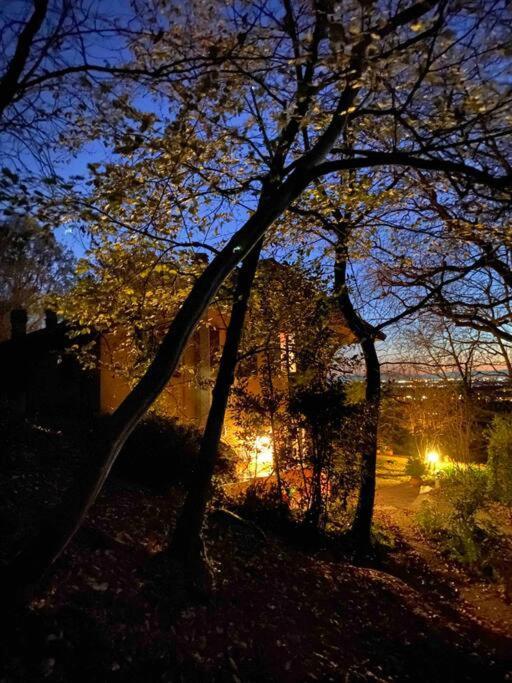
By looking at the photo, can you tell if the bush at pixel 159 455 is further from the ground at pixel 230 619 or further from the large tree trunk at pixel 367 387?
the large tree trunk at pixel 367 387

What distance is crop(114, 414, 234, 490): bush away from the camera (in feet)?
31.2

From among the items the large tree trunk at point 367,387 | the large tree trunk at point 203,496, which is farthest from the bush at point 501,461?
the large tree trunk at point 203,496

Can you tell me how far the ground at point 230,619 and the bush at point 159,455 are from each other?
39.6 inches

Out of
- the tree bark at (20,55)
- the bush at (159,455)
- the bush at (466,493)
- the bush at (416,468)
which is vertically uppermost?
the tree bark at (20,55)

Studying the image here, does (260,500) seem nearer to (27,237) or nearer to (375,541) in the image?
(375,541)

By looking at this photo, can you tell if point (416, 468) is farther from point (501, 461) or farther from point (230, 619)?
point (230, 619)

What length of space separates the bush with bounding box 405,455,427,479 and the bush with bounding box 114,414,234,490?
11.8 m

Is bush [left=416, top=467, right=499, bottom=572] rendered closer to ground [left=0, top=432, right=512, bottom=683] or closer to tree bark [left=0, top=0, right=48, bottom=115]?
ground [left=0, top=432, right=512, bottom=683]

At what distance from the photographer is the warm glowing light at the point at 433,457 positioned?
1934cm

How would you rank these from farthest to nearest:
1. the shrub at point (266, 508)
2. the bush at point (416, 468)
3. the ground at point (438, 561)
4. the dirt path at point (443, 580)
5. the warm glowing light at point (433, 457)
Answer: the warm glowing light at point (433, 457) → the bush at point (416, 468) → the shrub at point (266, 508) → the ground at point (438, 561) → the dirt path at point (443, 580)

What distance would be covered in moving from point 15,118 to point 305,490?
8086mm

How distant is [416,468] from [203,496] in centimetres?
1612

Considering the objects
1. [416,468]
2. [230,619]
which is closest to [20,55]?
[230,619]

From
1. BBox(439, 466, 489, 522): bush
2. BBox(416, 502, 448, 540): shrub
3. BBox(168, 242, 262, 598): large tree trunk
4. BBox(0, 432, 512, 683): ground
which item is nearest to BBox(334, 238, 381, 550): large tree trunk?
BBox(0, 432, 512, 683): ground
